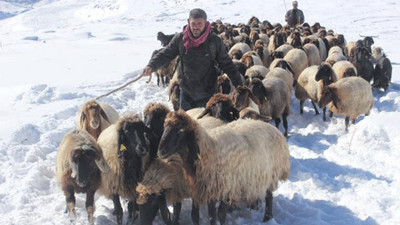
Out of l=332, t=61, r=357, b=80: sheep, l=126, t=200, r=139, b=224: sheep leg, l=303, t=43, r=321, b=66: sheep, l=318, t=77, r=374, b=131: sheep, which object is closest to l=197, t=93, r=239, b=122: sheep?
l=126, t=200, r=139, b=224: sheep leg

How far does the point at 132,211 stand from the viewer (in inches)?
176

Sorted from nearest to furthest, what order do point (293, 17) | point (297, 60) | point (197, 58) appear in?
point (197, 58), point (297, 60), point (293, 17)

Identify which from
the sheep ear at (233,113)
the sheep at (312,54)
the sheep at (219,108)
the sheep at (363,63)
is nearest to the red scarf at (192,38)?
the sheep at (219,108)

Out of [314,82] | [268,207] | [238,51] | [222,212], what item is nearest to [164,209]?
[222,212]

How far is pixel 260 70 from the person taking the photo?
9023 mm

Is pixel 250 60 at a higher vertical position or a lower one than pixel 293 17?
higher

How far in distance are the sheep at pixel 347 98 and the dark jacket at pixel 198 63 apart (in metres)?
3.41

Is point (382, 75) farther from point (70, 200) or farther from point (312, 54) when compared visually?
point (70, 200)

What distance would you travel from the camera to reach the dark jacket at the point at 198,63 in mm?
4887

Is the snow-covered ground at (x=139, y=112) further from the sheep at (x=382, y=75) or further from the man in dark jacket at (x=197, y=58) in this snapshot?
the man in dark jacket at (x=197, y=58)

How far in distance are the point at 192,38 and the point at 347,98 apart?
14.3 feet

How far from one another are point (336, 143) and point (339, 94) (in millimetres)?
1257

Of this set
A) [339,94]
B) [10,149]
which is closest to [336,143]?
[339,94]

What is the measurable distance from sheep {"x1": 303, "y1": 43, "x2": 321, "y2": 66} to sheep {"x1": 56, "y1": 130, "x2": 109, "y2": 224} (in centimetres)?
861
